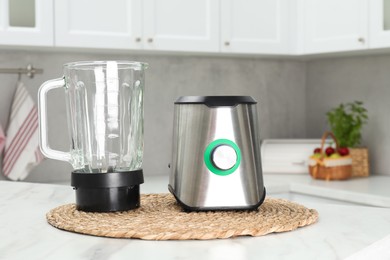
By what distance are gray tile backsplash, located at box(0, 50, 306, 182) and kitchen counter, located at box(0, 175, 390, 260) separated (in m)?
1.73

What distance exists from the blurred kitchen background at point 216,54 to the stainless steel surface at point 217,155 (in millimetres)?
1476

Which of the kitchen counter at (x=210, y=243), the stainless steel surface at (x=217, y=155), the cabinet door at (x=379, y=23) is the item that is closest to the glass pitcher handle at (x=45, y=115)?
the kitchen counter at (x=210, y=243)

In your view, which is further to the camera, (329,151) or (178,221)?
(329,151)

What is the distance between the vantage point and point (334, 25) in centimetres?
284

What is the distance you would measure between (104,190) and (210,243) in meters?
0.27

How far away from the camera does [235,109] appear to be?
1098 mm

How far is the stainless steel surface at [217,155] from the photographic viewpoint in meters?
1.08

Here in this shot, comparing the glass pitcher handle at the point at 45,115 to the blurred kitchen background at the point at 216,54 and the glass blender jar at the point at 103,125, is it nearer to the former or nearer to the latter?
the glass blender jar at the point at 103,125

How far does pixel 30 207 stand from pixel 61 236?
11.9 inches

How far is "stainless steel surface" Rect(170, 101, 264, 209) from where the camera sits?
1.08 meters

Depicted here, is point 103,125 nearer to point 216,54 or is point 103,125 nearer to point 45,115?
point 45,115

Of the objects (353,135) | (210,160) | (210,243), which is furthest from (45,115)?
(353,135)

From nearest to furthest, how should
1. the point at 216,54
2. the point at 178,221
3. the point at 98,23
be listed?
the point at 178,221, the point at 98,23, the point at 216,54

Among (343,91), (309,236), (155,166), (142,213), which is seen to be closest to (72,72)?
(142,213)
